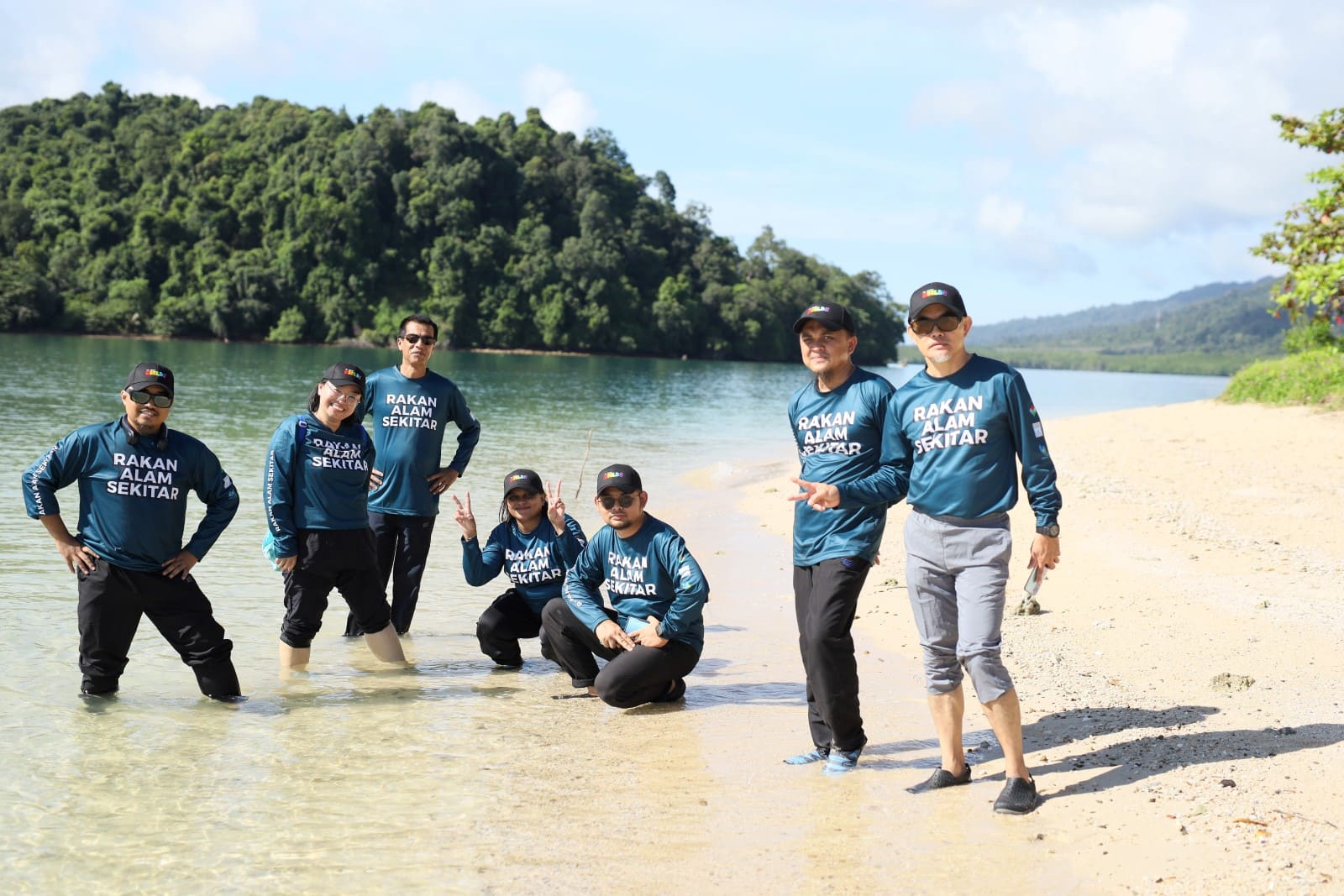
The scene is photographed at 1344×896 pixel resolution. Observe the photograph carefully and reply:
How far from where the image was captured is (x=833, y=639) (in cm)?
554

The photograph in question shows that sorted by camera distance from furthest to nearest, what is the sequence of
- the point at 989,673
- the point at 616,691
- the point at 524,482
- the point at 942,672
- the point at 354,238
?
the point at 354,238
the point at 524,482
the point at 616,691
the point at 942,672
the point at 989,673

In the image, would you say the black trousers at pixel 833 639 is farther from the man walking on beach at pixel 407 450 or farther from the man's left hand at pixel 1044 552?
the man walking on beach at pixel 407 450

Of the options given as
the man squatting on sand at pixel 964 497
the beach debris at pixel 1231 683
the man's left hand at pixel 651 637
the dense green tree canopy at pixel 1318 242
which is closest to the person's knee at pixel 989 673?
the man squatting on sand at pixel 964 497

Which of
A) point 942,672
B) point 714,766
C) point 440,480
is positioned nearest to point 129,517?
point 440,480

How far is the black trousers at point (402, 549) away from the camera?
8.18 m

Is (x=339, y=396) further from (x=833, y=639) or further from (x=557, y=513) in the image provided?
(x=833, y=639)

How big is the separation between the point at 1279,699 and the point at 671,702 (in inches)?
142

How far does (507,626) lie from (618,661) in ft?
4.43

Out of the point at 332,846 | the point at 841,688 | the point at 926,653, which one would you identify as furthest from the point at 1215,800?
the point at 332,846

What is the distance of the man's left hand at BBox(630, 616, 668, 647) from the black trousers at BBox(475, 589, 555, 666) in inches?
50.1

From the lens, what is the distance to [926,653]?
5297mm

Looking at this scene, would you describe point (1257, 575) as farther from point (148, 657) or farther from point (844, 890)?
point (148, 657)

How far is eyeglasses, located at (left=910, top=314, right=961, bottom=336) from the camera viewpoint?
5.07 metres

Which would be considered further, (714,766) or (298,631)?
(298,631)
